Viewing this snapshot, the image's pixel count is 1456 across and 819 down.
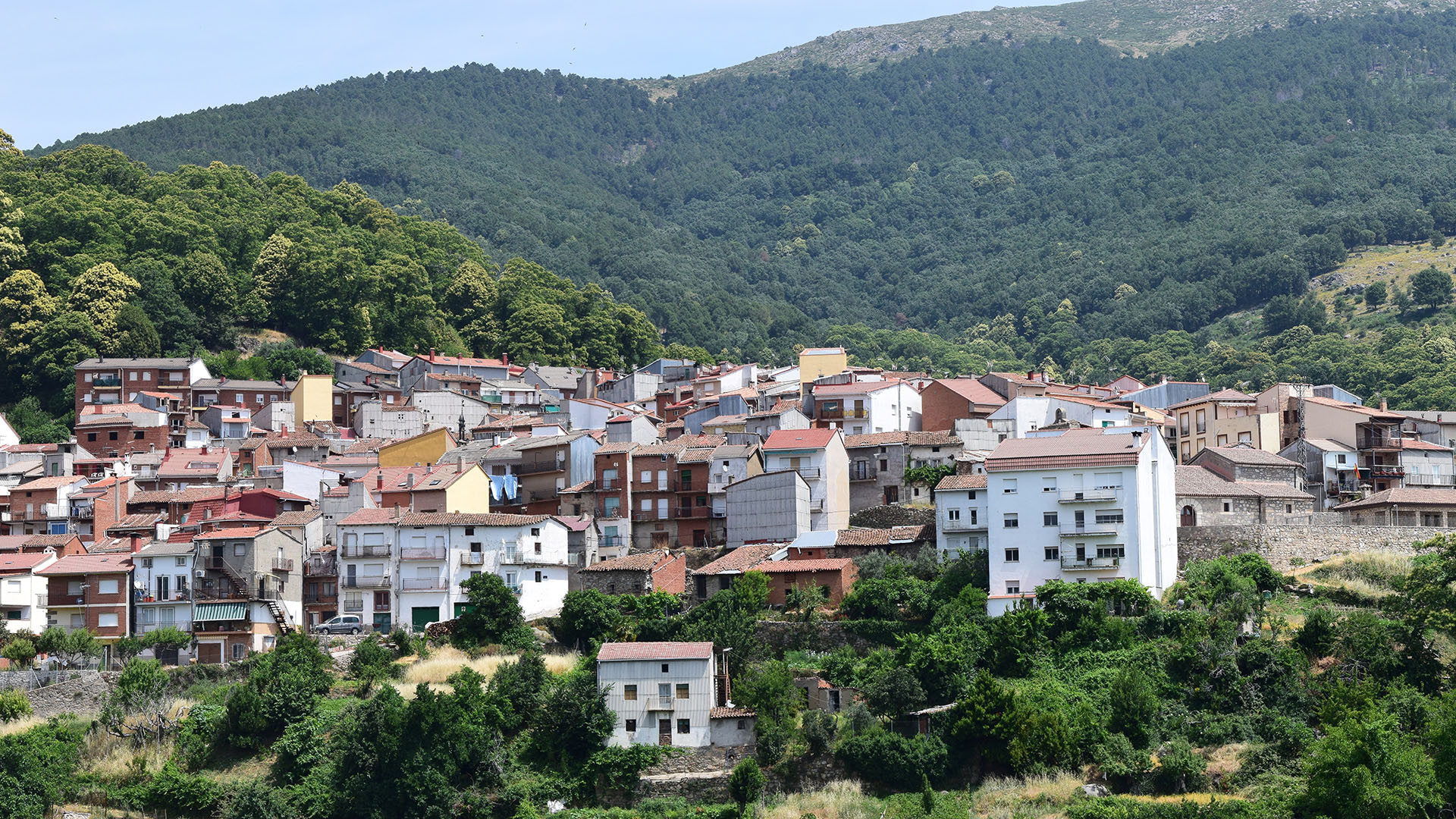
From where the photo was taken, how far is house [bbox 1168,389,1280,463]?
229 ft

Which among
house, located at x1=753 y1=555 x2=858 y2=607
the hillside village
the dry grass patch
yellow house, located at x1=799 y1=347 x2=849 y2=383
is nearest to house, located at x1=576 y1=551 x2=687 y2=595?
the hillside village

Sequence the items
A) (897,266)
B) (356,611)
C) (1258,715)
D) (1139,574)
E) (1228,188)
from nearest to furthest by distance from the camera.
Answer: (1258,715)
(1139,574)
(356,611)
(1228,188)
(897,266)

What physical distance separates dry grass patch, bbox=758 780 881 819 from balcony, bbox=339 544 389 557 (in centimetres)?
1767

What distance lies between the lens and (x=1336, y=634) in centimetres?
4812

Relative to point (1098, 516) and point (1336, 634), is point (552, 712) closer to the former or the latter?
point (1098, 516)

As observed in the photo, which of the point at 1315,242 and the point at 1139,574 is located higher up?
the point at 1315,242

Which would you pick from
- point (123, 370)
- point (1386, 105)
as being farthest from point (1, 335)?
point (1386, 105)

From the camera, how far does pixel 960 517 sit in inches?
2235

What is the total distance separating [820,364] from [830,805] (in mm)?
41435

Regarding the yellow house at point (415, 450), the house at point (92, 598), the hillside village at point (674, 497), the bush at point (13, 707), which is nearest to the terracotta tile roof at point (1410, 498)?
the hillside village at point (674, 497)

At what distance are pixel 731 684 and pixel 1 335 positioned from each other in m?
60.3

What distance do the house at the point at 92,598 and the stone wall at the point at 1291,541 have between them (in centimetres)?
3519

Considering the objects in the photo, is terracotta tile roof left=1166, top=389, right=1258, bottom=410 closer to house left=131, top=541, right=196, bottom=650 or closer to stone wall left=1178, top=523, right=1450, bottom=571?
stone wall left=1178, top=523, right=1450, bottom=571

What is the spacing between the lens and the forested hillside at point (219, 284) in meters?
91.9
